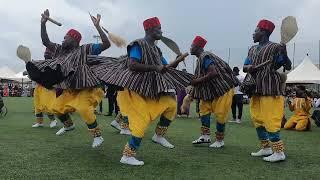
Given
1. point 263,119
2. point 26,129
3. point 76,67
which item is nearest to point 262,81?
point 263,119

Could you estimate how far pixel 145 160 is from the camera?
21.1 feet

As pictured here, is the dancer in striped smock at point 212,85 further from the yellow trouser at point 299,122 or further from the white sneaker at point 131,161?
the yellow trouser at point 299,122

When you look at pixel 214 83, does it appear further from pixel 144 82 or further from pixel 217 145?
pixel 144 82

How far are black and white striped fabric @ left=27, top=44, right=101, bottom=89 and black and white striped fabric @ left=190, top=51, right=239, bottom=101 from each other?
1.69m

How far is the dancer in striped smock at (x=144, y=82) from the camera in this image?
6.05 meters

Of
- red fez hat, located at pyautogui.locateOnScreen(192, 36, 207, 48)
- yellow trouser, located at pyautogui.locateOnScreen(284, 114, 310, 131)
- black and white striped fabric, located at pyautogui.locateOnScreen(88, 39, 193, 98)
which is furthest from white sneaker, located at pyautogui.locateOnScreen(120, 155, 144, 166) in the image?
yellow trouser, located at pyautogui.locateOnScreen(284, 114, 310, 131)

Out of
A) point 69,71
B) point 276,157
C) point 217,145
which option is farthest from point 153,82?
point 217,145

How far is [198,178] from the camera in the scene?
5.41 m

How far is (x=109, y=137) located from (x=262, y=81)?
143 inches

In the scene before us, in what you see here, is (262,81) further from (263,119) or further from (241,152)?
(241,152)

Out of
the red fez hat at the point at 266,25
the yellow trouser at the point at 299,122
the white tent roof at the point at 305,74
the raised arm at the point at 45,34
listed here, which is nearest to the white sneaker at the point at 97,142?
the raised arm at the point at 45,34

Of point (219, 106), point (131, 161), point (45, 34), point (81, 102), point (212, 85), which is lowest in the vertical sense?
point (131, 161)

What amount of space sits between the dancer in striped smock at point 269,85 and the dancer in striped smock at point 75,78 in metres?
2.31

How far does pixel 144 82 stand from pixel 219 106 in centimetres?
203
